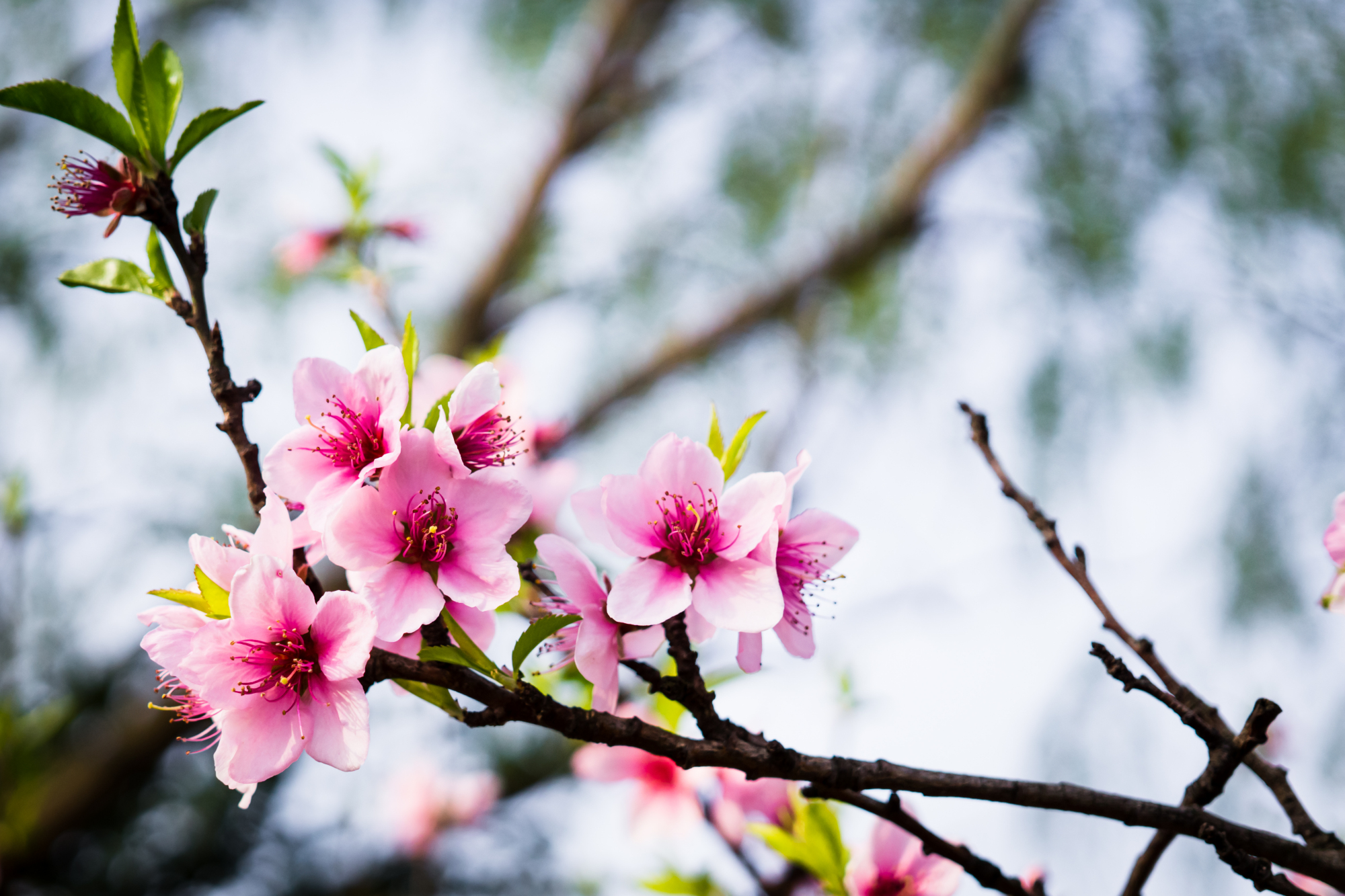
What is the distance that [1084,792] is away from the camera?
36 centimetres

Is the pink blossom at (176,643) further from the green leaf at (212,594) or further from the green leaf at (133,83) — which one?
the green leaf at (133,83)

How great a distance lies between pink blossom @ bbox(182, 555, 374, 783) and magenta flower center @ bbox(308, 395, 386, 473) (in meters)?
0.09

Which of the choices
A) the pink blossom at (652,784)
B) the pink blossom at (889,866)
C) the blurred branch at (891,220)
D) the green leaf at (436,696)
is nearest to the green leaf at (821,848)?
the pink blossom at (889,866)

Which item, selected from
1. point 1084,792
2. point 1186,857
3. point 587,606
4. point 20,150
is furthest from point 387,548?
point 20,150

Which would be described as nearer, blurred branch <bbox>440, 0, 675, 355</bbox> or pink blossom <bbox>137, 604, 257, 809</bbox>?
pink blossom <bbox>137, 604, 257, 809</bbox>

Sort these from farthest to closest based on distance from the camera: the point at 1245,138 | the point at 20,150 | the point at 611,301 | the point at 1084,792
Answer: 1. the point at 611,301
2. the point at 20,150
3. the point at 1245,138
4. the point at 1084,792

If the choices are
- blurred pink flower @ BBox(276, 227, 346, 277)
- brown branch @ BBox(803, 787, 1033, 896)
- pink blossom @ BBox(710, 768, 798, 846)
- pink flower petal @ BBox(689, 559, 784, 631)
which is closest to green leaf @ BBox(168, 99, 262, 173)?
pink flower petal @ BBox(689, 559, 784, 631)

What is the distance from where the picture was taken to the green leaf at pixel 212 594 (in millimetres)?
416

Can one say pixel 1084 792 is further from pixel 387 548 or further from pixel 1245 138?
pixel 1245 138

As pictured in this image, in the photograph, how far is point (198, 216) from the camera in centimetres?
45

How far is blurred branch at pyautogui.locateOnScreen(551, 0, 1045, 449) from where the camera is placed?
2.17 m

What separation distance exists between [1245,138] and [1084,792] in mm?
1993

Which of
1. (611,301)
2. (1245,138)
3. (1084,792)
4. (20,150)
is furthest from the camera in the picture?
(611,301)

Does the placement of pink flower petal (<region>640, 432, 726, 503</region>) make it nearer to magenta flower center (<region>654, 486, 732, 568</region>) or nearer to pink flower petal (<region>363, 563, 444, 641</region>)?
magenta flower center (<region>654, 486, 732, 568</region>)
